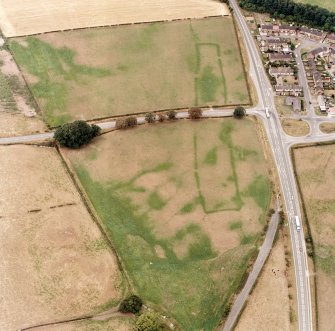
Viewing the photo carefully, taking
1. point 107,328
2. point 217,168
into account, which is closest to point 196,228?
point 217,168

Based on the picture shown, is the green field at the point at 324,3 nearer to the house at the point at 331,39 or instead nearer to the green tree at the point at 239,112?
the house at the point at 331,39

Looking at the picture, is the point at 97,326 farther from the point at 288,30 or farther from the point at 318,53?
the point at 288,30

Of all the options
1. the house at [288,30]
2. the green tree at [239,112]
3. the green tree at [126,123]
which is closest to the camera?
the green tree at [126,123]

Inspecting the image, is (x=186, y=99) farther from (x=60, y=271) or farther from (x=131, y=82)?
(x=60, y=271)

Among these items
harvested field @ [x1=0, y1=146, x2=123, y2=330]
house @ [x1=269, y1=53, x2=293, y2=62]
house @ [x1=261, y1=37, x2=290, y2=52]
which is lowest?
harvested field @ [x1=0, y1=146, x2=123, y2=330]

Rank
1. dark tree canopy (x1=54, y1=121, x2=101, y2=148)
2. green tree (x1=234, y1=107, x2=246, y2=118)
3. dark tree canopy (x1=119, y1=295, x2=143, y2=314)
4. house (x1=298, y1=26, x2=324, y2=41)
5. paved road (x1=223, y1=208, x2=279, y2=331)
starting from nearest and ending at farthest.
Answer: dark tree canopy (x1=119, y1=295, x2=143, y2=314) → paved road (x1=223, y1=208, x2=279, y2=331) → dark tree canopy (x1=54, y1=121, x2=101, y2=148) → green tree (x1=234, y1=107, x2=246, y2=118) → house (x1=298, y1=26, x2=324, y2=41)

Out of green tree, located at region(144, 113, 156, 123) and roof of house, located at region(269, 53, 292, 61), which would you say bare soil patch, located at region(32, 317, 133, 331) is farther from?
roof of house, located at region(269, 53, 292, 61)

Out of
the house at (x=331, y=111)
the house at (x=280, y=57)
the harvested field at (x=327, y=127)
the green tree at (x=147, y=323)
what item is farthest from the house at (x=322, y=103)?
the green tree at (x=147, y=323)

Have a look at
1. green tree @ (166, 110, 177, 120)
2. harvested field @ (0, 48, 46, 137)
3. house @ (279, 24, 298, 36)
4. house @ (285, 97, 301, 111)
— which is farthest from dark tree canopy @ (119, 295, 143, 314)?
house @ (279, 24, 298, 36)
